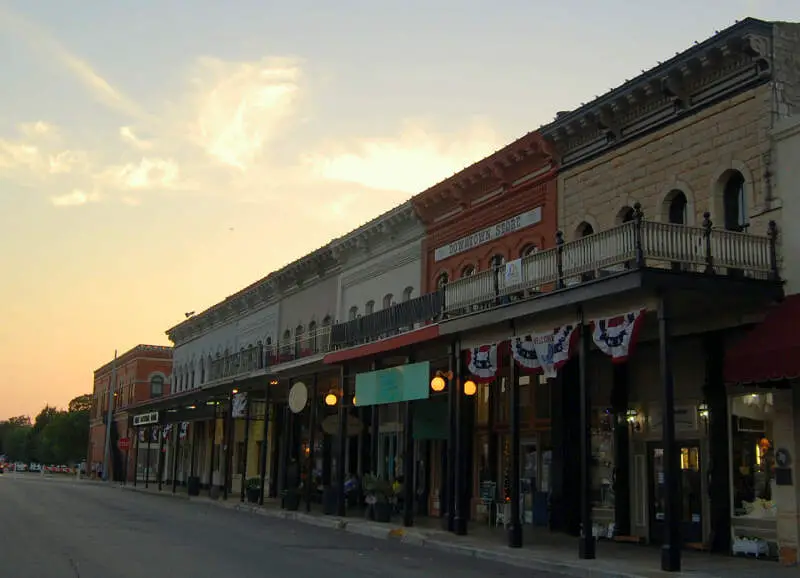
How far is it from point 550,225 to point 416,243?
→ 7509 millimetres

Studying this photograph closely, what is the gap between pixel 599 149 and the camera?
21.2 m

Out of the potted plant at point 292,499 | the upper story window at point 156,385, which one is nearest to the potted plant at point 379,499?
the potted plant at point 292,499

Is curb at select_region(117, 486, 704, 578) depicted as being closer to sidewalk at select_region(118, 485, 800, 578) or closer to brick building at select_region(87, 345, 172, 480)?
sidewalk at select_region(118, 485, 800, 578)

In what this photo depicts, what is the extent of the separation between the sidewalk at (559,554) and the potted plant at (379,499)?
0.46 m

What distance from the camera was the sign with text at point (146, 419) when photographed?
51.0 meters

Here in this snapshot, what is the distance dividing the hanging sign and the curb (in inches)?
166

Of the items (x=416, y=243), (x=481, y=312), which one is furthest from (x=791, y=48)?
(x=416, y=243)

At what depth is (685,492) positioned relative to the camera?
18859 millimetres

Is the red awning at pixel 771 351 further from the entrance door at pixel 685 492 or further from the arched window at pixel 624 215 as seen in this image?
the arched window at pixel 624 215

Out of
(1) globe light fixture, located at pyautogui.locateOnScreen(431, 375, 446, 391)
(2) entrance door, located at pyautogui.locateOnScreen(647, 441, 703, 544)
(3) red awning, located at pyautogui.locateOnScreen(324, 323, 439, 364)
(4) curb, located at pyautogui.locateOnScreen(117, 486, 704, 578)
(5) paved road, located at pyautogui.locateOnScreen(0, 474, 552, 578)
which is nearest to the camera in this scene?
(5) paved road, located at pyautogui.locateOnScreen(0, 474, 552, 578)

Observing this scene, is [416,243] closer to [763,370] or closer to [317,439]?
[317,439]

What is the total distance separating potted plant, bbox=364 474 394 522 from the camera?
24688mm

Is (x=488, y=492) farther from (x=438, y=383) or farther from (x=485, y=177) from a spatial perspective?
(x=485, y=177)

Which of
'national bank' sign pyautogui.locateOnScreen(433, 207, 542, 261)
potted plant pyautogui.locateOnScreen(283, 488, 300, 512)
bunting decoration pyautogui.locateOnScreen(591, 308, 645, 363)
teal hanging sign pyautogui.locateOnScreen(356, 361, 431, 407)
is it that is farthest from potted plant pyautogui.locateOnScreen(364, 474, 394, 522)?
bunting decoration pyautogui.locateOnScreen(591, 308, 645, 363)
